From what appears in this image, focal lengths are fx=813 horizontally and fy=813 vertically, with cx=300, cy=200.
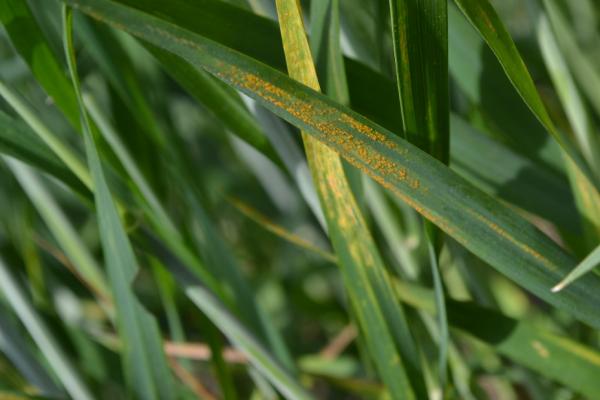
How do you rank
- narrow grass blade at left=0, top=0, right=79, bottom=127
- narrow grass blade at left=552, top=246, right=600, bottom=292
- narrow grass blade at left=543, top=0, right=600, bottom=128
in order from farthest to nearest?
1. narrow grass blade at left=543, top=0, right=600, bottom=128
2. narrow grass blade at left=0, top=0, right=79, bottom=127
3. narrow grass blade at left=552, top=246, right=600, bottom=292

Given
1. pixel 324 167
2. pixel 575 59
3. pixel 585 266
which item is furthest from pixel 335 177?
pixel 575 59

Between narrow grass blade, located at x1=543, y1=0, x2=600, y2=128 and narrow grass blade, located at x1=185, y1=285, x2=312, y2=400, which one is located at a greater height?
narrow grass blade, located at x1=543, y1=0, x2=600, y2=128

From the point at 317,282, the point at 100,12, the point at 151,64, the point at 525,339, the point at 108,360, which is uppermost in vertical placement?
the point at 100,12

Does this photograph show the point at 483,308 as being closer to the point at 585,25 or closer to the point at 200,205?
the point at 200,205

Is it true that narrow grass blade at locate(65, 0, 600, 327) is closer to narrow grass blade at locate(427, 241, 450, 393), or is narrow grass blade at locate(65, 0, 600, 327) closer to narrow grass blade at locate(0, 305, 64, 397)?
narrow grass blade at locate(427, 241, 450, 393)

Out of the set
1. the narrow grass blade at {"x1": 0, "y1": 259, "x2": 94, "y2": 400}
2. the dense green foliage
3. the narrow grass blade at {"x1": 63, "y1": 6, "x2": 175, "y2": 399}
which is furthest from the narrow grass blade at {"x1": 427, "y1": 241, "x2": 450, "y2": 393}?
the narrow grass blade at {"x1": 0, "y1": 259, "x2": 94, "y2": 400}

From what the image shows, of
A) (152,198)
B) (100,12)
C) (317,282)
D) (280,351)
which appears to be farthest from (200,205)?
(317,282)
